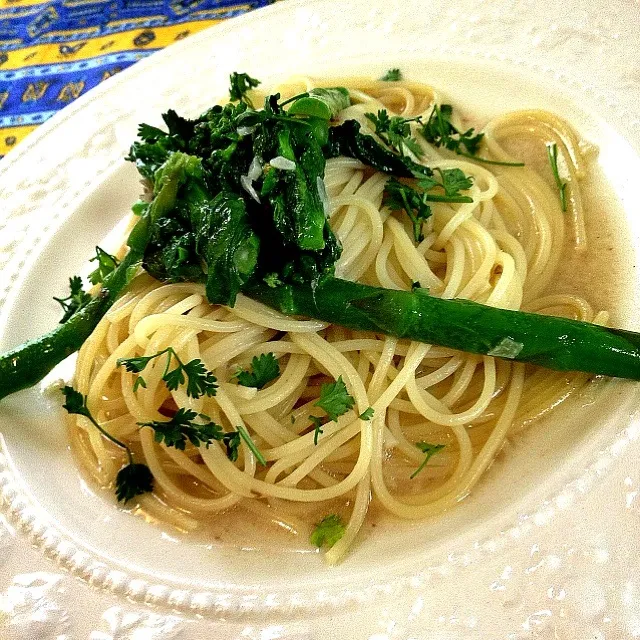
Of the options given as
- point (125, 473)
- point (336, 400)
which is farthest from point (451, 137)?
point (125, 473)

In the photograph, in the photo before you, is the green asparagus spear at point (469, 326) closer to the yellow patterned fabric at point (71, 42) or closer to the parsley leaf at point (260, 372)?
the parsley leaf at point (260, 372)

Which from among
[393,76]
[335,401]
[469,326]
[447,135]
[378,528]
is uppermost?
[393,76]

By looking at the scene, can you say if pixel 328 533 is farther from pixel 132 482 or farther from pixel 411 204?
pixel 411 204

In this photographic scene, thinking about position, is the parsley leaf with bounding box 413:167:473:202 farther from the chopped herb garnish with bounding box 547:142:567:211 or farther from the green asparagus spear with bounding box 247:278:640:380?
the green asparagus spear with bounding box 247:278:640:380

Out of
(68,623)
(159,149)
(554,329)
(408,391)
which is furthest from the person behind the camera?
(159,149)

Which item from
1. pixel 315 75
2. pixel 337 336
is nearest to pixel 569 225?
pixel 337 336

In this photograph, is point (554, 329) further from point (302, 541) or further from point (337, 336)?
point (302, 541)

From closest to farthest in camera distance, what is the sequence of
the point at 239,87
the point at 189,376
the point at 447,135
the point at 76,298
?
1. the point at 189,376
2. the point at 76,298
3. the point at 239,87
4. the point at 447,135
